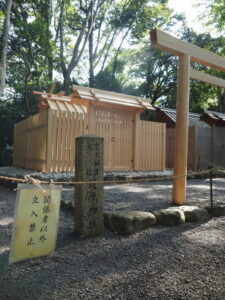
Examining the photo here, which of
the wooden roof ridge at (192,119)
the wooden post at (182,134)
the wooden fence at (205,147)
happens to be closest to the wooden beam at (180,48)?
the wooden post at (182,134)

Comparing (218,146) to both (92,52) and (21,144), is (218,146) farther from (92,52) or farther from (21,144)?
(92,52)

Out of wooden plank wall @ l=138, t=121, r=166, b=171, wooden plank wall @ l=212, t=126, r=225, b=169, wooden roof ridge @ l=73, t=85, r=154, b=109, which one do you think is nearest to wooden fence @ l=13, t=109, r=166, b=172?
wooden plank wall @ l=138, t=121, r=166, b=171

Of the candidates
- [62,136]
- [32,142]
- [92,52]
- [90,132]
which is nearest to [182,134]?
[90,132]

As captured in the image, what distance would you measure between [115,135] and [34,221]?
6629 mm

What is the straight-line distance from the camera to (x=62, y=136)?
327 inches

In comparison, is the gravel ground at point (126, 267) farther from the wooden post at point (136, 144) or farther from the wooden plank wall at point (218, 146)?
the wooden plank wall at point (218, 146)

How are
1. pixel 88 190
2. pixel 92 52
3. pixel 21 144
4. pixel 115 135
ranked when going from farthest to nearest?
1. pixel 92 52
2. pixel 21 144
3. pixel 115 135
4. pixel 88 190

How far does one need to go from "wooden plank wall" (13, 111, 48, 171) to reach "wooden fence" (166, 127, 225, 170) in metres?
6.53

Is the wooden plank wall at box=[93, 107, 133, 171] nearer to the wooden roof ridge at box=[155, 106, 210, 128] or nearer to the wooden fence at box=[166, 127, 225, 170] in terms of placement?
the wooden fence at box=[166, 127, 225, 170]

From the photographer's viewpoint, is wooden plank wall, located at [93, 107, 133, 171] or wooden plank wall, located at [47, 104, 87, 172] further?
wooden plank wall, located at [93, 107, 133, 171]

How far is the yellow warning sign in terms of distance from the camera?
259 centimetres

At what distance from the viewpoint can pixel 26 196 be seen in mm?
2637

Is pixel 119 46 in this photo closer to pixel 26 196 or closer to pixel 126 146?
pixel 126 146

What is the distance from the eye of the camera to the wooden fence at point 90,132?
321 inches
